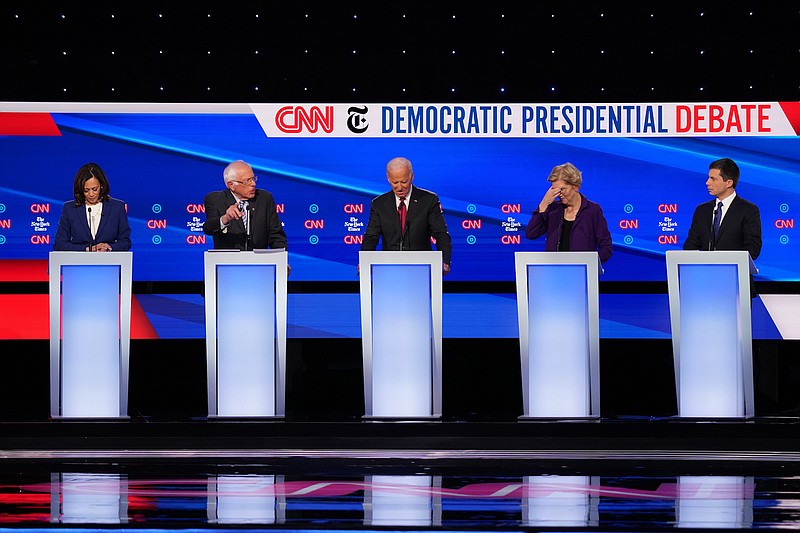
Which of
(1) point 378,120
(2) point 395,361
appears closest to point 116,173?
(1) point 378,120

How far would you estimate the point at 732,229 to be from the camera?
19.0ft

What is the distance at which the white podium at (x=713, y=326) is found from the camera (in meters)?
5.47

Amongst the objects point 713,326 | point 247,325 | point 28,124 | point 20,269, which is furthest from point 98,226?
point 713,326

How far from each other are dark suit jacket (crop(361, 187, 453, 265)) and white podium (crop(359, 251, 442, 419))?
0.40 m

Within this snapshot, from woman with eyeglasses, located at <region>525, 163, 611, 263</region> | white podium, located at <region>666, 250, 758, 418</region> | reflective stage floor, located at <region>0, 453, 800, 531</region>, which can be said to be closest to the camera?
reflective stage floor, located at <region>0, 453, 800, 531</region>

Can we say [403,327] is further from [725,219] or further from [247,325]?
[725,219]

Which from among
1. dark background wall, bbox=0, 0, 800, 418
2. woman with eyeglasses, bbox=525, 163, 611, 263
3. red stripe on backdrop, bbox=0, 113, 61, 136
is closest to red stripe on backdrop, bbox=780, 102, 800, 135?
dark background wall, bbox=0, 0, 800, 418

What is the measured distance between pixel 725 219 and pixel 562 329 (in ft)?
3.35

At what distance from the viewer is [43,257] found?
7332 mm

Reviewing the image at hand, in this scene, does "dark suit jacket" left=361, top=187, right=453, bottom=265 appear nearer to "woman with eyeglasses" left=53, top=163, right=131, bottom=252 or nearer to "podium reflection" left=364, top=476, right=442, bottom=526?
"woman with eyeglasses" left=53, top=163, right=131, bottom=252

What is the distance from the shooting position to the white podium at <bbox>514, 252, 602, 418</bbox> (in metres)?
5.51
